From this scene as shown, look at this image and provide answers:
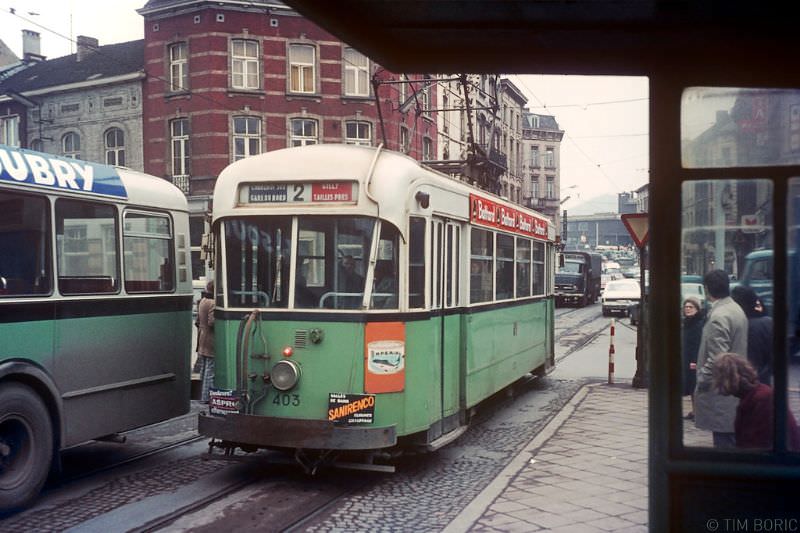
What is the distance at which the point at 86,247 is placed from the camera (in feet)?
24.8

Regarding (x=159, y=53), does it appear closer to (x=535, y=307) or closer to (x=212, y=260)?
(x=535, y=307)

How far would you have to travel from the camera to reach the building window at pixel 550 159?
8012 centimetres

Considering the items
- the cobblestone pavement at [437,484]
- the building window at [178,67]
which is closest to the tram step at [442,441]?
the cobblestone pavement at [437,484]

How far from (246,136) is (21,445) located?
27057mm

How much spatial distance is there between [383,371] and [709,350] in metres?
3.76

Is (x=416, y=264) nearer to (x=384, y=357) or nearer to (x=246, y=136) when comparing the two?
(x=384, y=357)

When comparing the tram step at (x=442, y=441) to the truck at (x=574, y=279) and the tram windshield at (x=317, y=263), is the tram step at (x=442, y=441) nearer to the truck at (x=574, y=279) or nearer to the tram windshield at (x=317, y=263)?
the tram windshield at (x=317, y=263)

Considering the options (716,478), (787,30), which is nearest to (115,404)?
(716,478)

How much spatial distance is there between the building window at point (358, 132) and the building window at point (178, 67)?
21.2 ft

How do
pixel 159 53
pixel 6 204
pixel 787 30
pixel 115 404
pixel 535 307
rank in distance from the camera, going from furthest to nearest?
pixel 159 53 < pixel 535 307 < pixel 115 404 < pixel 6 204 < pixel 787 30

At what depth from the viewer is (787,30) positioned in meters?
3.94

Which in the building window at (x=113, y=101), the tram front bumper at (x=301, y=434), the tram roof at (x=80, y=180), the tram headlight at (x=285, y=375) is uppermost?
the building window at (x=113, y=101)

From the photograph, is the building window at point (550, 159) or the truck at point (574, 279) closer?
the truck at point (574, 279)

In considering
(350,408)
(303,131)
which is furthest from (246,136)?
(350,408)
